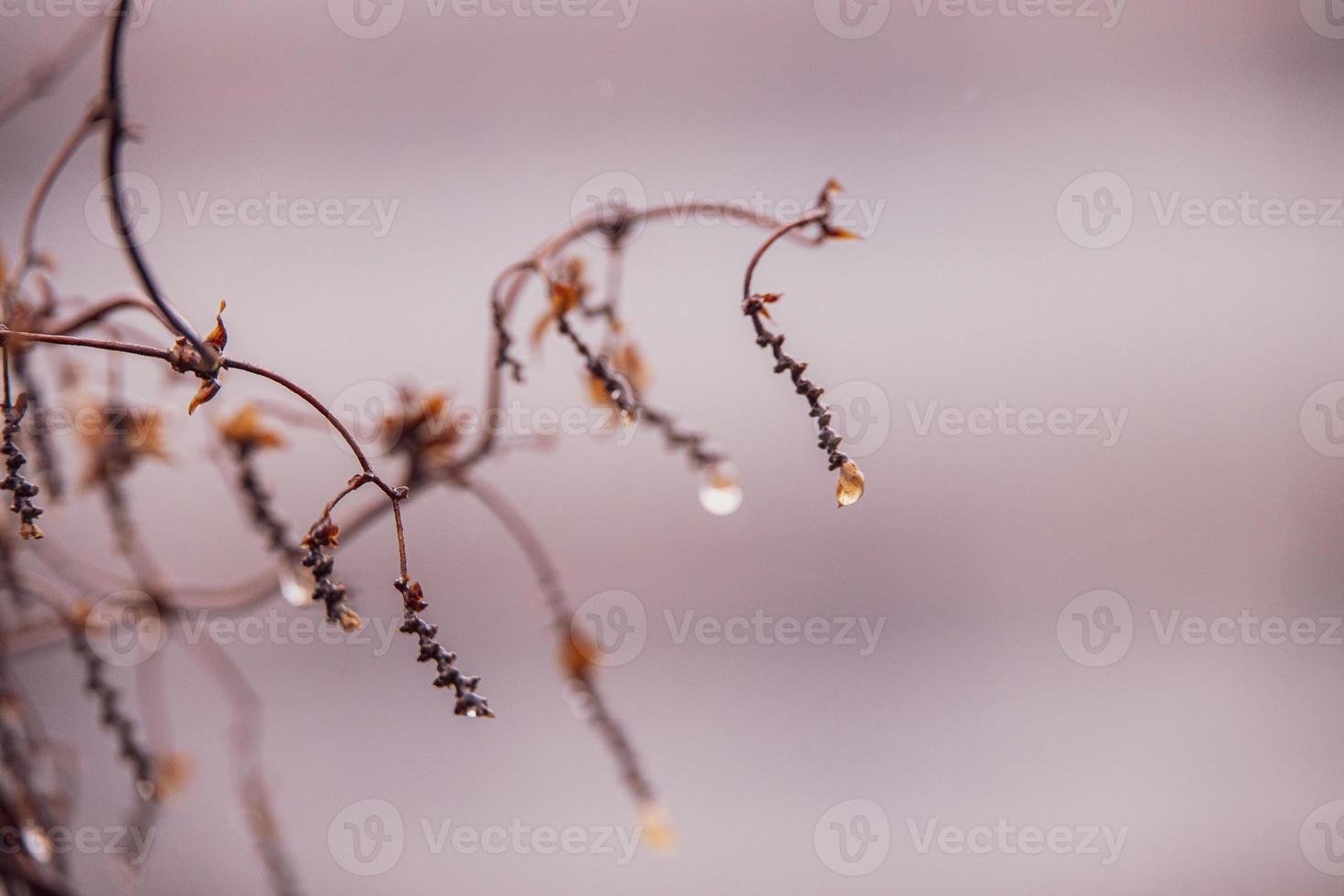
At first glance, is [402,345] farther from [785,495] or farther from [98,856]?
[98,856]

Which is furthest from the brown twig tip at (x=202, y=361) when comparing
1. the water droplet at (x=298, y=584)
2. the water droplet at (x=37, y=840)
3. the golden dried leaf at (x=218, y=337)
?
the water droplet at (x=37, y=840)

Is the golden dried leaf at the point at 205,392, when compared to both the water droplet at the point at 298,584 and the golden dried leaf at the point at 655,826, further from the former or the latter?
the golden dried leaf at the point at 655,826

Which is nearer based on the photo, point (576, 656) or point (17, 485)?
point (17, 485)

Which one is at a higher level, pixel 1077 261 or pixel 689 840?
pixel 1077 261

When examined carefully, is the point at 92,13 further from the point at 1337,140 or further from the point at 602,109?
the point at 1337,140

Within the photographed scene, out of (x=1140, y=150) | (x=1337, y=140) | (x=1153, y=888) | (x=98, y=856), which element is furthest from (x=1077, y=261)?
(x=98, y=856)

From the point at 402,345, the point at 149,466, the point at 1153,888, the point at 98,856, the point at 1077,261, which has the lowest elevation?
the point at 98,856

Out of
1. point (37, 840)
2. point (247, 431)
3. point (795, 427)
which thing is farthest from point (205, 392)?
point (795, 427)

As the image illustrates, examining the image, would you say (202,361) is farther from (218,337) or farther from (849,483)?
(849,483)
